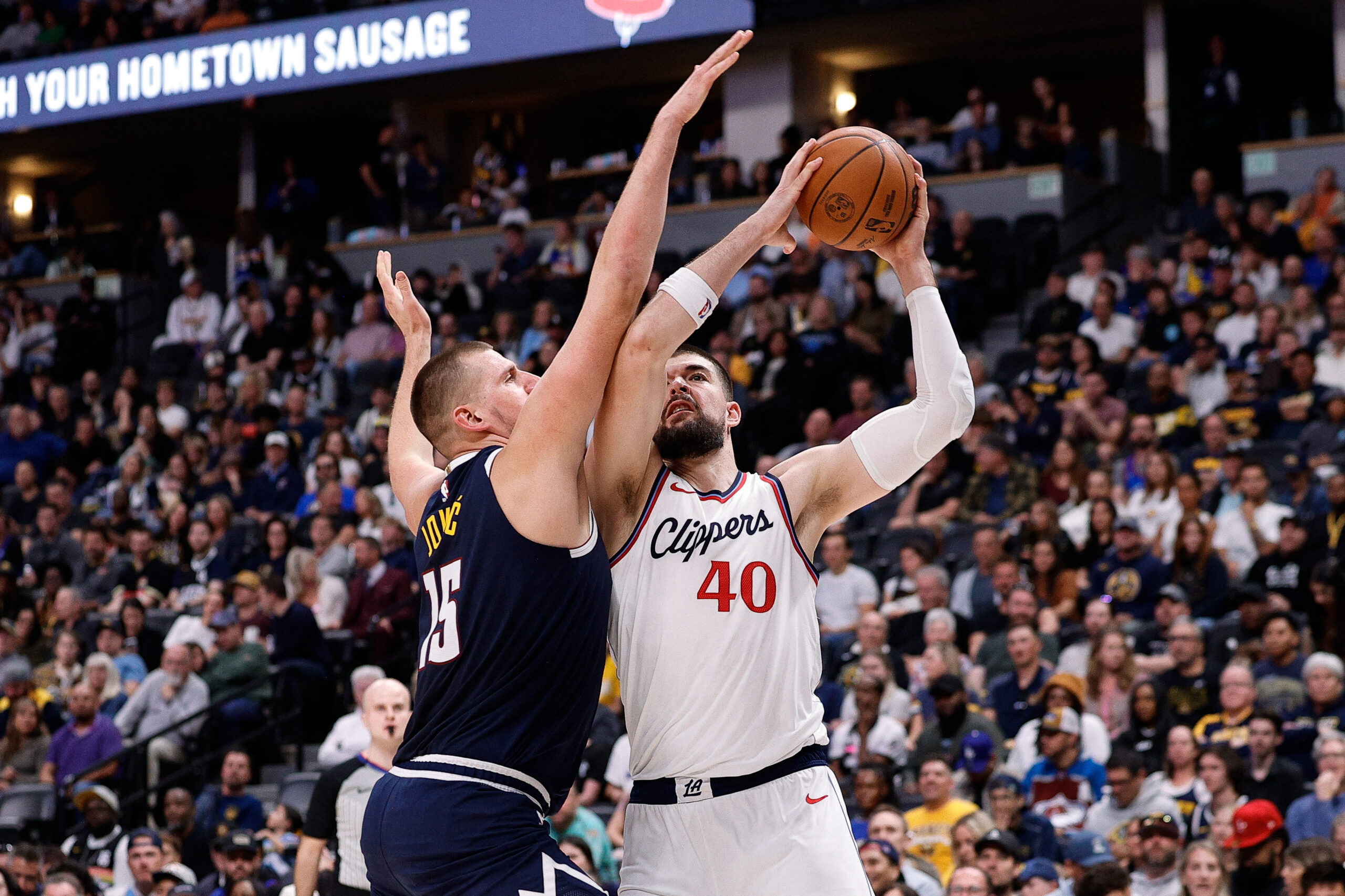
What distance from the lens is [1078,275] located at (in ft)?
52.6

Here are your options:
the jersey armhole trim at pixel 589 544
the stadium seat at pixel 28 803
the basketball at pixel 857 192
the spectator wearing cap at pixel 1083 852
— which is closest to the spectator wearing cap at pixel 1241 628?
the spectator wearing cap at pixel 1083 852

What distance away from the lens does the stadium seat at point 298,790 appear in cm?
1153

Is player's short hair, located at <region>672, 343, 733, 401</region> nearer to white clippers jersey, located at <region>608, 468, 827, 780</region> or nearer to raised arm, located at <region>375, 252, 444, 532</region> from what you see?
white clippers jersey, located at <region>608, 468, 827, 780</region>

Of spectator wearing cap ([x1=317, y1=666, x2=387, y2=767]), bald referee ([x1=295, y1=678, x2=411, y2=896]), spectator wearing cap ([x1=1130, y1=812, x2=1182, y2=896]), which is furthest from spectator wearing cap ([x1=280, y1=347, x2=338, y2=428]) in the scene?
spectator wearing cap ([x1=1130, y1=812, x2=1182, y2=896])

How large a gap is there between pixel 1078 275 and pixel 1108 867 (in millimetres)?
9410

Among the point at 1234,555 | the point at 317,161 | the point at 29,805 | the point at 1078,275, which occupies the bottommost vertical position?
the point at 29,805

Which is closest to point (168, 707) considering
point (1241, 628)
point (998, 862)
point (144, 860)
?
point (144, 860)

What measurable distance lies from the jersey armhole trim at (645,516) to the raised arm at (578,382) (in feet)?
1.54

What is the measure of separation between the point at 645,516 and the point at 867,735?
664 cm

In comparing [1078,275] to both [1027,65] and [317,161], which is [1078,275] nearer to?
[1027,65]

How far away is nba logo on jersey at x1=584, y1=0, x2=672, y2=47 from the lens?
19.4 metres

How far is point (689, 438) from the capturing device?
4477 mm

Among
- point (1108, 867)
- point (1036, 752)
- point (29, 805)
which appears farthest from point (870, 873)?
point (29, 805)

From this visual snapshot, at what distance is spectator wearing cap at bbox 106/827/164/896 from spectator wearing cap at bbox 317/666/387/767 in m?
1.53
